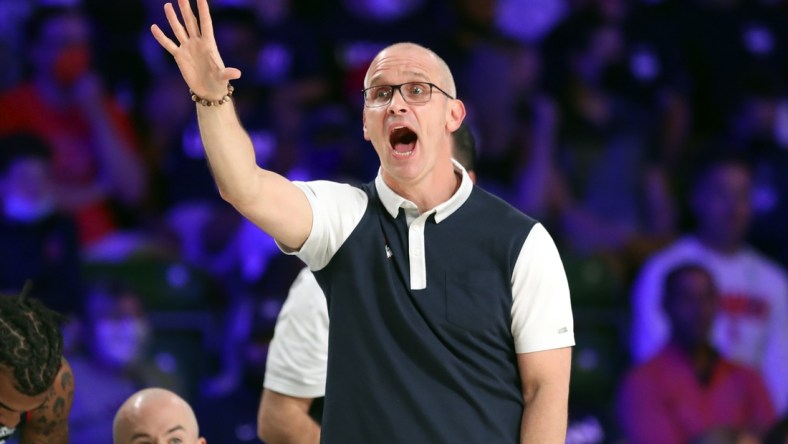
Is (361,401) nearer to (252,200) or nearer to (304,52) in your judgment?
(252,200)

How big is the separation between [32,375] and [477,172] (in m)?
3.27

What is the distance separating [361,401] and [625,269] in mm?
3306

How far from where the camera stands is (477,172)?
5.73m

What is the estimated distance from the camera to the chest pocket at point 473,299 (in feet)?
8.66

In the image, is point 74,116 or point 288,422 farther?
point 74,116

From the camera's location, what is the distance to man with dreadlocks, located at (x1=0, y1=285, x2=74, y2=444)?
2.73 meters

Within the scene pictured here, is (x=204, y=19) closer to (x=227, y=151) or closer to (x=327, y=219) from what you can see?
(x=227, y=151)

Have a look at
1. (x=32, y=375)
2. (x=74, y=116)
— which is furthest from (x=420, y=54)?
(x=74, y=116)

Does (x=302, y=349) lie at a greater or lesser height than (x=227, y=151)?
lesser

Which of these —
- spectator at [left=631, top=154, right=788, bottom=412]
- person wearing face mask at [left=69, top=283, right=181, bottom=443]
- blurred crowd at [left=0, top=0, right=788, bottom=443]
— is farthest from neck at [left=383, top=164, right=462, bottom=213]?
spectator at [left=631, top=154, right=788, bottom=412]

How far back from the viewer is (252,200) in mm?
2471

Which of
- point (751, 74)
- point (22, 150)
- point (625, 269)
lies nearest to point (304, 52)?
point (22, 150)

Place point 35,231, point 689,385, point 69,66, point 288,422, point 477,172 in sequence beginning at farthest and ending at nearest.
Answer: point 477,172 < point 69,66 < point 689,385 < point 35,231 < point 288,422

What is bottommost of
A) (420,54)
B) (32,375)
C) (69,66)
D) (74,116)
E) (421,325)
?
(32,375)
